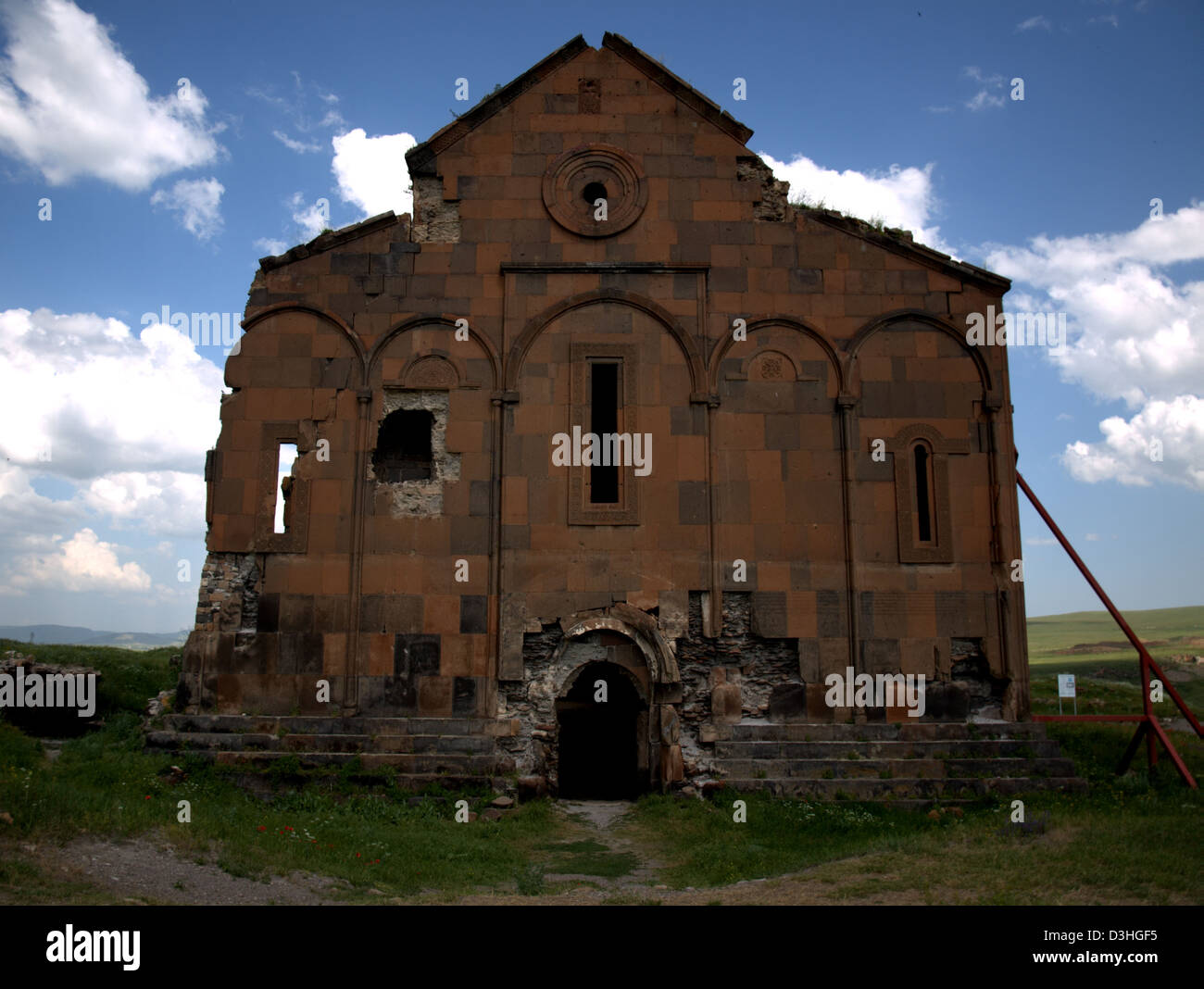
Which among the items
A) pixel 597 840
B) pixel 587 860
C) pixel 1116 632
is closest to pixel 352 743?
pixel 597 840

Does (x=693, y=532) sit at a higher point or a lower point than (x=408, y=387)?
lower

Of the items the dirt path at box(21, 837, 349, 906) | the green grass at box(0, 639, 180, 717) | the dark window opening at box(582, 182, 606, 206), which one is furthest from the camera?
the green grass at box(0, 639, 180, 717)

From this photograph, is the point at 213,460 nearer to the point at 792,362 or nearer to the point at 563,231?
the point at 563,231

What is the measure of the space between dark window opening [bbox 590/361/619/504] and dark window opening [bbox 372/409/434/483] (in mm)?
2198

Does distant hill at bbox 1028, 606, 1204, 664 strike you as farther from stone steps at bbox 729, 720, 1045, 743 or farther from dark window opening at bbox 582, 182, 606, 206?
dark window opening at bbox 582, 182, 606, 206

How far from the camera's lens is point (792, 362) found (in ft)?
38.5

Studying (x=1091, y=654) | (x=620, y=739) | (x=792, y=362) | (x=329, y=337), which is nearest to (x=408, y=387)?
(x=329, y=337)

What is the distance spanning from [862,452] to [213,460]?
8530 mm

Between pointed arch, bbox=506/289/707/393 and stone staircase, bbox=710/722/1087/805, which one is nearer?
stone staircase, bbox=710/722/1087/805

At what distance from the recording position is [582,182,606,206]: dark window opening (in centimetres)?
1208

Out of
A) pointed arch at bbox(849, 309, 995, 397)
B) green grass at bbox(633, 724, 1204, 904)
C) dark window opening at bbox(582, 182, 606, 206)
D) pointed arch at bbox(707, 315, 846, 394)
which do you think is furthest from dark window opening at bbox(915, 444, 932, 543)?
dark window opening at bbox(582, 182, 606, 206)

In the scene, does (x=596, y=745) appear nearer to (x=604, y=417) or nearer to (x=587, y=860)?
(x=587, y=860)

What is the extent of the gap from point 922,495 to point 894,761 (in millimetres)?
Result: 3473

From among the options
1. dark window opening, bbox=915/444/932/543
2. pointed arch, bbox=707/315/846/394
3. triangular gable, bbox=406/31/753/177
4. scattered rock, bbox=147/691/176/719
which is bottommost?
scattered rock, bbox=147/691/176/719
